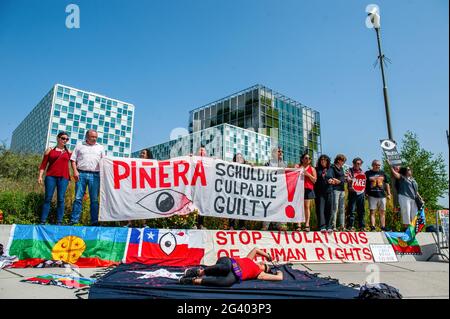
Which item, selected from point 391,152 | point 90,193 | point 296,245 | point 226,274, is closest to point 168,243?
point 90,193

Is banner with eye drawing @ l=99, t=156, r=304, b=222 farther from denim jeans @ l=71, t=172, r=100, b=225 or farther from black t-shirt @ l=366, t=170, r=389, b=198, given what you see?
black t-shirt @ l=366, t=170, r=389, b=198

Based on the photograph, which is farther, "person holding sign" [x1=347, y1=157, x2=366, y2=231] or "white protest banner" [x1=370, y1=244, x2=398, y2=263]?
"person holding sign" [x1=347, y1=157, x2=366, y2=231]

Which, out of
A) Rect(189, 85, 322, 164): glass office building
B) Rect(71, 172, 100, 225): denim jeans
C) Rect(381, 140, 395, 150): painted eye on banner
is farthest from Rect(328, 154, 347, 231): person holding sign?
Rect(189, 85, 322, 164): glass office building

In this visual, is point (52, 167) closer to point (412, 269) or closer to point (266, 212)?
point (266, 212)

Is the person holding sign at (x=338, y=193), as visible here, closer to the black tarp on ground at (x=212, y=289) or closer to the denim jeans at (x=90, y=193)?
the black tarp on ground at (x=212, y=289)

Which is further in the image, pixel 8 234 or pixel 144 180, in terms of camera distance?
pixel 144 180

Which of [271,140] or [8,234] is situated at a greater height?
[271,140]

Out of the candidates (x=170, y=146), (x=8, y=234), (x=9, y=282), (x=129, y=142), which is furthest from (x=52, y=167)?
(x=170, y=146)

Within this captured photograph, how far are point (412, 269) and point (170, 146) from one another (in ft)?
161

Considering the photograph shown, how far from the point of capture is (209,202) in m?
6.49

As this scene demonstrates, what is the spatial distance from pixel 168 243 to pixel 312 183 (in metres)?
3.74

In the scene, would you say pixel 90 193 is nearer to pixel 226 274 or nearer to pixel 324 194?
pixel 226 274

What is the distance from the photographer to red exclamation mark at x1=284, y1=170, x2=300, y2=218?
7.03 metres

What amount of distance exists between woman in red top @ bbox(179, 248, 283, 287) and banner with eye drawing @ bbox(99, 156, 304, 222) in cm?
221
